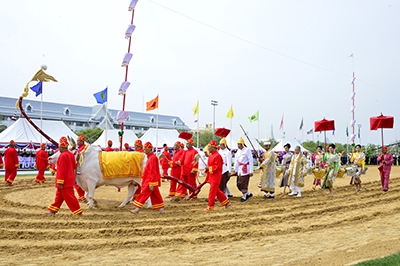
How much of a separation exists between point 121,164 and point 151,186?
129 cm

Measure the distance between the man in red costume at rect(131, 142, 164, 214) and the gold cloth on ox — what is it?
708mm

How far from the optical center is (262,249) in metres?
6.02

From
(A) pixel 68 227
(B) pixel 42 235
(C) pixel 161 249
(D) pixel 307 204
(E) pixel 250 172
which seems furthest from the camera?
(E) pixel 250 172

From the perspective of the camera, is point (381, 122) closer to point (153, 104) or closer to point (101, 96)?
point (153, 104)

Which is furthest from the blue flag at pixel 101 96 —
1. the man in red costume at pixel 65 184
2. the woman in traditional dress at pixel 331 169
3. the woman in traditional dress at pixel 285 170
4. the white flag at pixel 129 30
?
the man in red costume at pixel 65 184

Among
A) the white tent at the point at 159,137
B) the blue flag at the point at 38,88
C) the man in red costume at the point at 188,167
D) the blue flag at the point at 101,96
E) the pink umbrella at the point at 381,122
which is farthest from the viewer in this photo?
the white tent at the point at 159,137

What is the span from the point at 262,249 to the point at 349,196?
7.49m

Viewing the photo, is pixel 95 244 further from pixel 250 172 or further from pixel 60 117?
pixel 60 117

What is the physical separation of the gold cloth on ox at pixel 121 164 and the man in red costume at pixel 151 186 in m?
0.71

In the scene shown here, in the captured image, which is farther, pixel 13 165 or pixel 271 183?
pixel 13 165

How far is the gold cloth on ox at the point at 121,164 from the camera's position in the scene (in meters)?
9.64

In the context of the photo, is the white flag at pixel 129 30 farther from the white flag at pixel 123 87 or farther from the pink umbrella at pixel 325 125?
the pink umbrella at pixel 325 125

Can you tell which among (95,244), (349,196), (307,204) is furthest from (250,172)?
(95,244)

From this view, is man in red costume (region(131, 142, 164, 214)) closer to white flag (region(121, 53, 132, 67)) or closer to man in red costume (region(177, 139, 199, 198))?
man in red costume (region(177, 139, 199, 198))
